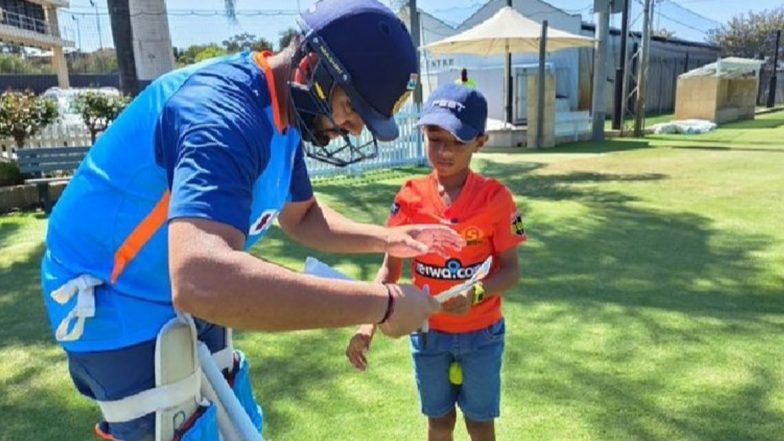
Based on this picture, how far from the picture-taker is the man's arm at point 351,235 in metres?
2.12

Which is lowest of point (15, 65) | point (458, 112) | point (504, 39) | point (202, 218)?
point (202, 218)

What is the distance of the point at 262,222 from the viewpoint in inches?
59.4

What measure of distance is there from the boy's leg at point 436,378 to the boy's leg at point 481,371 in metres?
0.06

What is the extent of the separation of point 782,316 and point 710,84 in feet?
61.5

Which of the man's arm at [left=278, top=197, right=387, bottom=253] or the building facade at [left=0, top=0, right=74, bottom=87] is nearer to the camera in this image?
the man's arm at [left=278, top=197, right=387, bottom=253]

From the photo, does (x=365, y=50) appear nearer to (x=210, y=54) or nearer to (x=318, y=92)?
(x=318, y=92)

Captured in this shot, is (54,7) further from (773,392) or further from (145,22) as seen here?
(773,392)

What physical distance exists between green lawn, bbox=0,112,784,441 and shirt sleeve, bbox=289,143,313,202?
4.66 ft

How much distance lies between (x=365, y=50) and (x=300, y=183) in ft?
2.52

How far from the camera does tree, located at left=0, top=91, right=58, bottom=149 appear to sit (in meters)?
9.36

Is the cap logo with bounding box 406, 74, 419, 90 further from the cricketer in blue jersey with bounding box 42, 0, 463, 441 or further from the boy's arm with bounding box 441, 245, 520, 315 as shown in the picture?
the boy's arm with bounding box 441, 245, 520, 315

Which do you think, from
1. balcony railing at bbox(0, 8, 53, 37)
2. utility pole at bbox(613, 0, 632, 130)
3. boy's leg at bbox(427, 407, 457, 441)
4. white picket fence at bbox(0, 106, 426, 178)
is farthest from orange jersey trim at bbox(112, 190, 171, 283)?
balcony railing at bbox(0, 8, 53, 37)

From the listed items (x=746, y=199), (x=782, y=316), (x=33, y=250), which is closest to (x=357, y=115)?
(x=782, y=316)

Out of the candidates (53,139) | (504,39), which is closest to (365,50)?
(53,139)
